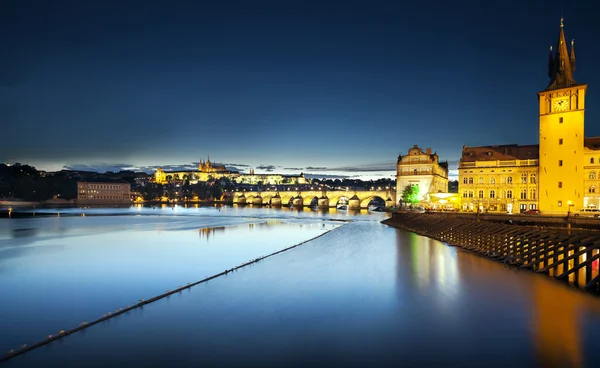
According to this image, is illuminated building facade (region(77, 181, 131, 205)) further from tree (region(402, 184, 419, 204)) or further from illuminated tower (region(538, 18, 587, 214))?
illuminated tower (region(538, 18, 587, 214))

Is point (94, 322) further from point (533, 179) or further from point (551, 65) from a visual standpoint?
point (551, 65)

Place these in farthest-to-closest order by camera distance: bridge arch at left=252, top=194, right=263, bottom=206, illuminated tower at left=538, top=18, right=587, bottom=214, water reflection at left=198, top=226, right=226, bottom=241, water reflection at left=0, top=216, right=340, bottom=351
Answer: bridge arch at left=252, top=194, right=263, bottom=206
illuminated tower at left=538, top=18, right=587, bottom=214
water reflection at left=198, top=226, right=226, bottom=241
water reflection at left=0, top=216, right=340, bottom=351

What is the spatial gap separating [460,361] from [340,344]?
8.67ft

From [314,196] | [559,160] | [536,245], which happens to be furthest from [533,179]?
[314,196]

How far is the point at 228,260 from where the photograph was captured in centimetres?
2328

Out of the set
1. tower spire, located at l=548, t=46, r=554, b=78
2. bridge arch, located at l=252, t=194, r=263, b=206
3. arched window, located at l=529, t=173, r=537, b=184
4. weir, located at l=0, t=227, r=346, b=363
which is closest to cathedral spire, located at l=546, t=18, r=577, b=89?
tower spire, located at l=548, t=46, r=554, b=78

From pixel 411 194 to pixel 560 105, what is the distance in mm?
27527

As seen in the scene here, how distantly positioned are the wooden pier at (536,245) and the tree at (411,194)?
3066 cm

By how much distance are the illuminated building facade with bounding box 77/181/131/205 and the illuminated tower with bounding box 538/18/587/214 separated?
440 feet

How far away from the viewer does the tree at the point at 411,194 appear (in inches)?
2628

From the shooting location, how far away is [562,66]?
43.9m

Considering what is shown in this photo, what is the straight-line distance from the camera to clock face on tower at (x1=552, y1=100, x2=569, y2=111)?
142 feet

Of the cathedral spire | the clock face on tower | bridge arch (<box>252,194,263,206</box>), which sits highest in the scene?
the cathedral spire

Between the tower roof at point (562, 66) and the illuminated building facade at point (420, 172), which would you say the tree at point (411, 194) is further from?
the tower roof at point (562, 66)
